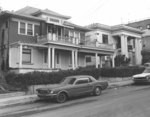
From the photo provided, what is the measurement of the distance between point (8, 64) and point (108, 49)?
14237 mm

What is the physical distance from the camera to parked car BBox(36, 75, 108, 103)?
11.0 meters

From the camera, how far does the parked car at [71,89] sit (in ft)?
36.0

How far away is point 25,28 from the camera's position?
21.9m

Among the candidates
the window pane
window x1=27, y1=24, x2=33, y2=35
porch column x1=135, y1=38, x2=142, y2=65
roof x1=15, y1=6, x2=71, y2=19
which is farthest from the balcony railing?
porch column x1=135, y1=38, x2=142, y2=65

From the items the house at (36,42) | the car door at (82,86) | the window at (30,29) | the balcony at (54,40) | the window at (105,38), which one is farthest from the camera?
the window at (105,38)

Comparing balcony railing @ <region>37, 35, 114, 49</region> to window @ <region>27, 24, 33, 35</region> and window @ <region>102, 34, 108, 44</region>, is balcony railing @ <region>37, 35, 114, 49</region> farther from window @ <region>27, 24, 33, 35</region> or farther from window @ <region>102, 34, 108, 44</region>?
window @ <region>102, 34, 108, 44</region>

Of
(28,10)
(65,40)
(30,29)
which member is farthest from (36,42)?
(28,10)

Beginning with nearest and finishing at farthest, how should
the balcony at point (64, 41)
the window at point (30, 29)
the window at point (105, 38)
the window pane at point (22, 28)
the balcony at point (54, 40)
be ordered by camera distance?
the balcony at point (54, 40) < the balcony at point (64, 41) < the window pane at point (22, 28) < the window at point (30, 29) < the window at point (105, 38)

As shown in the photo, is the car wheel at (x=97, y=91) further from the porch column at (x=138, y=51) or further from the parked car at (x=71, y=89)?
the porch column at (x=138, y=51)

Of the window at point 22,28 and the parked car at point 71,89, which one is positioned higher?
the window at point 22,28

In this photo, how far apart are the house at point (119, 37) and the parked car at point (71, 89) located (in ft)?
60.5

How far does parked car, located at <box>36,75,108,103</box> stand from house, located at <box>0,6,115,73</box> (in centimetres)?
686

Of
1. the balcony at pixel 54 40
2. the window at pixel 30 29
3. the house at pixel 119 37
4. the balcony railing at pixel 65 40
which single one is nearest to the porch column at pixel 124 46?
the house at pixel 119 37

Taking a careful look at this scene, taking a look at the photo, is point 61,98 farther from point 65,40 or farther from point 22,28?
point 22,28
